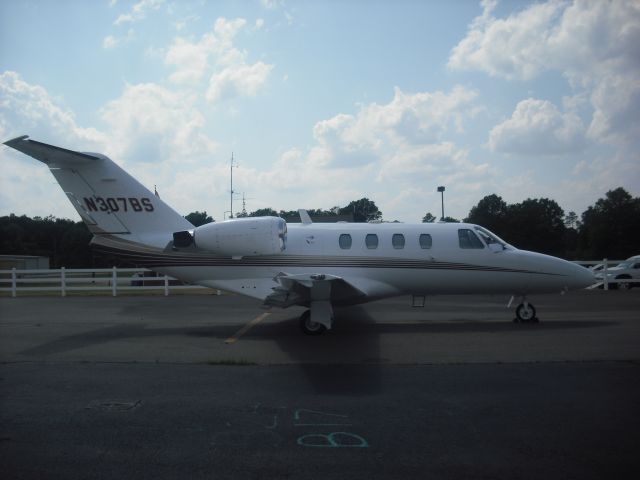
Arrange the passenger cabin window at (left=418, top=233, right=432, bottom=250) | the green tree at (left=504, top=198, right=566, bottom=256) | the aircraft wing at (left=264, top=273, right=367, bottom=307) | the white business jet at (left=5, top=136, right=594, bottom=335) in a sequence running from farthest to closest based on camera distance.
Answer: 1. the green tree at (left=504, top=198, right=566, bottom=256)
2. the passenger cabin window at (left=418, top=233, right=432, bottom=250)
3. the white business jet at (left=5, top=136, right=594, bottom=335)
4. the aircraft wing at (left=264, top=273, right=367, bottom=307)

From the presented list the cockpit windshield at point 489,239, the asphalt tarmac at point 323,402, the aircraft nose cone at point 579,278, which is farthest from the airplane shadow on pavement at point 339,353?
the aircraft nose cone at point 579,278

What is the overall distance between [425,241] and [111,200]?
8411 millimetres

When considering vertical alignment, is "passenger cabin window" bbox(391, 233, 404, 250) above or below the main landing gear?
above

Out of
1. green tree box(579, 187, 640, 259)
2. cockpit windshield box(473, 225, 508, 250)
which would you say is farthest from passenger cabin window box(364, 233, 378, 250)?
green tree box(579, 187, 640, 259)

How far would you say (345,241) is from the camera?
45.6 ft

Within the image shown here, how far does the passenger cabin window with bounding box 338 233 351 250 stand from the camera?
13.8m

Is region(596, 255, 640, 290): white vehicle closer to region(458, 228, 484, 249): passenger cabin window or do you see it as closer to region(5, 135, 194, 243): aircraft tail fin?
region(458, 228, 484, 249): passenger cabin window

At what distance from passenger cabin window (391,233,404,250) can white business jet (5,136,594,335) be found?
3cm

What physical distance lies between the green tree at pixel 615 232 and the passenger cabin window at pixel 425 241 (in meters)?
59.6

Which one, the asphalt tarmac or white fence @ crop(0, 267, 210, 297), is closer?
the asphalt tarmac

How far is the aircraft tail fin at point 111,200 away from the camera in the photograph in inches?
526

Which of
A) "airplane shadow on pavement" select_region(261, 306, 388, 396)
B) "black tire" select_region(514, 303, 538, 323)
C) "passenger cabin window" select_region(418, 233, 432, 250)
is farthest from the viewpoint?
"passenger cabin window" select_region(418, 233, 432, 250)

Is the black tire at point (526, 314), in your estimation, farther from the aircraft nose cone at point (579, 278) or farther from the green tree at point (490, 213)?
the green tree at point (490, 213)

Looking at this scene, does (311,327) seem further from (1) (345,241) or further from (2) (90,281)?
(2) (90,281)
